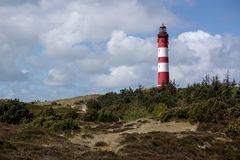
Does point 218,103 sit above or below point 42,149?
above

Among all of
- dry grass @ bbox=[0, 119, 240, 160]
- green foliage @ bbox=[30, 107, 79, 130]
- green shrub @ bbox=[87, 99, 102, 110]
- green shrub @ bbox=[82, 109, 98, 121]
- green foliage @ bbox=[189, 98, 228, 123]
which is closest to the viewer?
dry grass @ bbox=[0, 119, 240, 160]

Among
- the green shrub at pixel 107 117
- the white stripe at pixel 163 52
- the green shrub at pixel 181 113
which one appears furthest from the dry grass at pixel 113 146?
the white stripe at pixel 163 52

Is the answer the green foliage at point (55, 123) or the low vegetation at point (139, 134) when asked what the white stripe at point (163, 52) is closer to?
the low vegetation at point (139, 134)

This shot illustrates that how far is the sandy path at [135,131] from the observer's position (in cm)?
3112

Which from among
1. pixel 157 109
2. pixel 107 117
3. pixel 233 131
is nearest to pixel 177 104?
pixel 157 109

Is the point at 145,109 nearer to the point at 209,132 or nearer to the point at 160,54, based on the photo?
the point at 160,54

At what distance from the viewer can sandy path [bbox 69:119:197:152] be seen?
31125 mm

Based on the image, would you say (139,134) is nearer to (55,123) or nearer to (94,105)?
(55,123)

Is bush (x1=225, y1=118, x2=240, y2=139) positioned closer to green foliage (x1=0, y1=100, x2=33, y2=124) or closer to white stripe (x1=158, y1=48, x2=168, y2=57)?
green foliage (x1=0, y1=100, x2=33, y2=124)

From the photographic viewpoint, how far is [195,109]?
39969 mm

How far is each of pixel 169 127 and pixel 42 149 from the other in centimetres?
1566

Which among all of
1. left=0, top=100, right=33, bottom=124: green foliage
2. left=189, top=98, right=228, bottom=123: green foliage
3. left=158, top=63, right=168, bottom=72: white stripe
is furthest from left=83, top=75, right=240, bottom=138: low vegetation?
left=0, top=100, right=33, bottom=124: green foliage

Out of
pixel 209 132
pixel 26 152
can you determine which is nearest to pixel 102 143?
pixel 26 152

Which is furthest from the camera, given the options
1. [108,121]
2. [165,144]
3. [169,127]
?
[108,121]
